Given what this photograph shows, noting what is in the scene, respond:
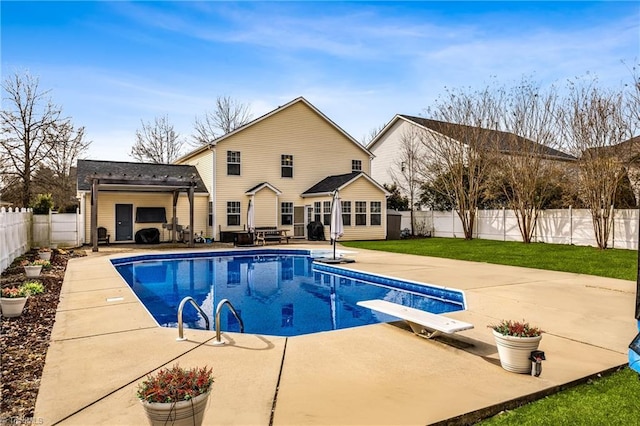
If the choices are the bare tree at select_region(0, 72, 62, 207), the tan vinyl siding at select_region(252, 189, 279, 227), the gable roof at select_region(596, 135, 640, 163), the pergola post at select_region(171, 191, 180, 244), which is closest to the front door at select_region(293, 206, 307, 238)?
the tan vinyl siding at select_region(252, 189, 279, 227)

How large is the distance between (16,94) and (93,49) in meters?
15.5

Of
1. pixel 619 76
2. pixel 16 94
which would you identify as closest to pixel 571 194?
pixel 619 76

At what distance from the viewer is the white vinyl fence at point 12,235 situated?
1059 centimetres

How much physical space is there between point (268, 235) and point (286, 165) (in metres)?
4.73

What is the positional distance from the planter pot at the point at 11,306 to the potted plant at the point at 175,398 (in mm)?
5173

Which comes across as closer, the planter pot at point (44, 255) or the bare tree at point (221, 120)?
the planter pot at point (44, 255)

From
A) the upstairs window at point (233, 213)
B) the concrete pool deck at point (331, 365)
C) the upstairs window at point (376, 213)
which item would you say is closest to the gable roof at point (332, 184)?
the upstairs window at point (376, 213)

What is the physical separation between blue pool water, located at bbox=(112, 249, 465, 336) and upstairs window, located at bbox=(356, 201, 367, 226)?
7.55 m

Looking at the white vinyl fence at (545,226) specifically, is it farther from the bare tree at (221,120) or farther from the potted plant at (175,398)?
the bare tree at (221,120)

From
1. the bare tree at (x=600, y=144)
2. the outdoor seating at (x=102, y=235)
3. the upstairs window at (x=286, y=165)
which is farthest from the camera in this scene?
the upstairs window at (x=286, y=165)

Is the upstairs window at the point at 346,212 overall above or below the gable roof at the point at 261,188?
below

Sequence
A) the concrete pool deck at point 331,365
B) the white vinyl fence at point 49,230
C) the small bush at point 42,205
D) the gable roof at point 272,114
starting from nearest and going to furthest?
the concrete pool deck at point 331,365 → the white vinyl fence at point 49,230 → the small bush at point 42,205 → the gable roof at point 272,114

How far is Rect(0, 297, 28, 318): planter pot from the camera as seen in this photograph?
6.34 m

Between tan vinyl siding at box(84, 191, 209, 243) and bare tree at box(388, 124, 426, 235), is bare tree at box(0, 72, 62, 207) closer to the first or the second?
tan vinyl siding at box(84, 191, 209, 243)
